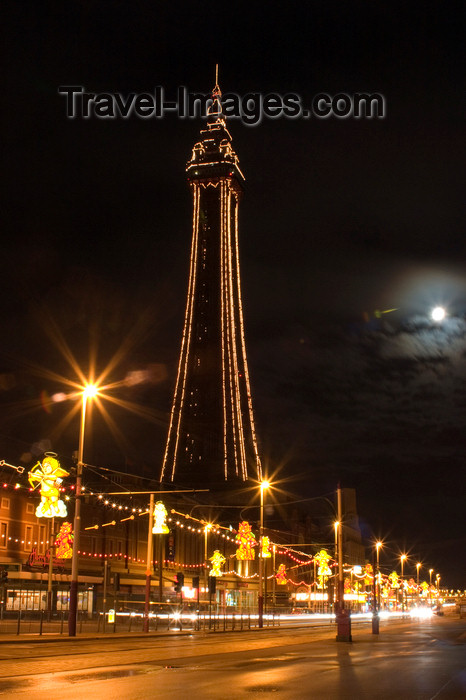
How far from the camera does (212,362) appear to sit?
5645 inches

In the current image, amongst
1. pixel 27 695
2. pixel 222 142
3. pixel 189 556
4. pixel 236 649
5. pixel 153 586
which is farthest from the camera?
pixel 222 142

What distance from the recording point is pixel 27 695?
569 inches

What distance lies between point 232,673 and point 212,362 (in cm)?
12384

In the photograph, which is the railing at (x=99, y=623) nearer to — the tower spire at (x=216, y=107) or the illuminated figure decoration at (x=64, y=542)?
the illuminated figure decoration at (x=64, y=542)

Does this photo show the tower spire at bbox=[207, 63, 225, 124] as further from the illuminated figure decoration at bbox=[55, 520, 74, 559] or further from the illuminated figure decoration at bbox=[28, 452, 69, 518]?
the illuminated figure decoration at bbox=[28, 452, 69, 518]

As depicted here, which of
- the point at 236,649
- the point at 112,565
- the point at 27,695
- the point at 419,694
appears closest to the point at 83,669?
the point at 27,695

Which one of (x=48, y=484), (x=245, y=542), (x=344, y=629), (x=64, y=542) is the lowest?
(x=344, y=629)

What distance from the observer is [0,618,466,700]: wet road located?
49.4 feet

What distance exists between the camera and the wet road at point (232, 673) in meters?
15.0

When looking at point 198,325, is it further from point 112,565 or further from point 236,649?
point 236,649

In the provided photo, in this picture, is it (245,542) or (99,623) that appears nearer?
(99,623)

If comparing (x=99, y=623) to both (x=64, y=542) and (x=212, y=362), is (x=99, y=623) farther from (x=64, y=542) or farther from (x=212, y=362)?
(x=212, y=362)

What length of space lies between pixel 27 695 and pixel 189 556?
275 ft

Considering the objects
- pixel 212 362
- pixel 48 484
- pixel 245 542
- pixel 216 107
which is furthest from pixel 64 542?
pixel 216 107
